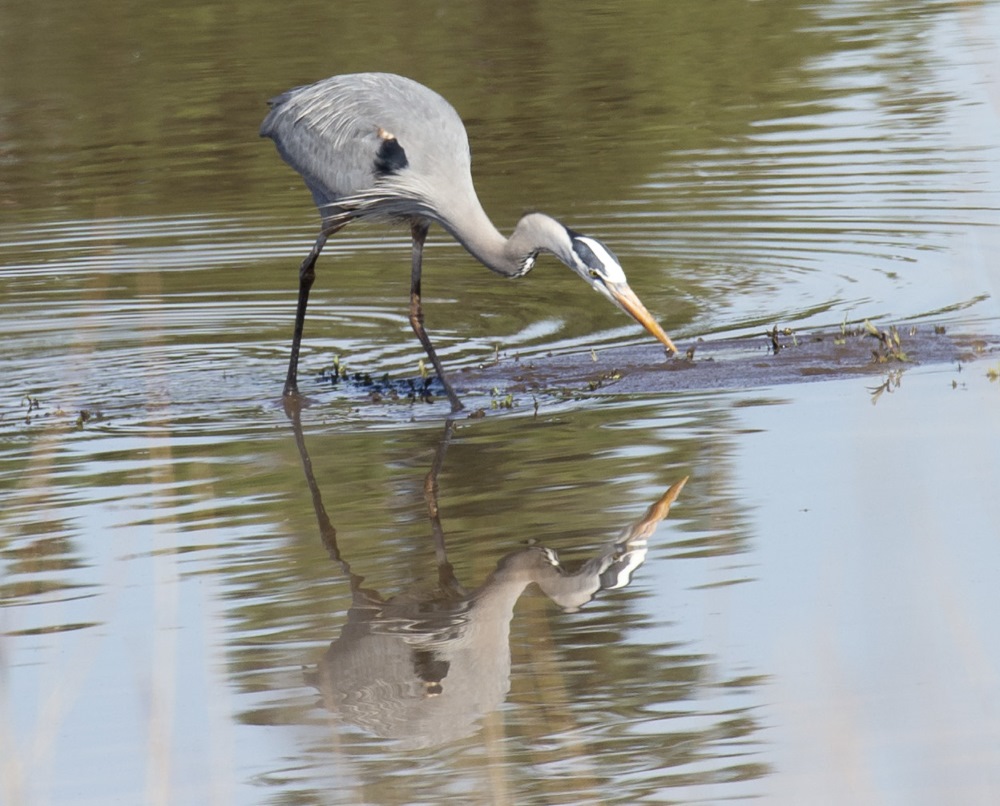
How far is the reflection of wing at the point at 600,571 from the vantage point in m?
5.54

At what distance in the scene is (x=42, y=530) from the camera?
6523mm

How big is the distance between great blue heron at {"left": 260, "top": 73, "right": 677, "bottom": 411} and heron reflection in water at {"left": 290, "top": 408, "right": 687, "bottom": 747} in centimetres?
188

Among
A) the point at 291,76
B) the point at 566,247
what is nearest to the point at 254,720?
the point at 566,247

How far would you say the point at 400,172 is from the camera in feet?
26.7

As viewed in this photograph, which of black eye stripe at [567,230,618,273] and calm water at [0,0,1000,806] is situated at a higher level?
black eye stripe at [567,230,618,273]

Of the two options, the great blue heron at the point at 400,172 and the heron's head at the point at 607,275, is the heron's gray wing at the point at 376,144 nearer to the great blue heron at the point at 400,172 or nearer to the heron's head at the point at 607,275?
the great blue heron at the point at 400,172

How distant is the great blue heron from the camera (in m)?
7.91

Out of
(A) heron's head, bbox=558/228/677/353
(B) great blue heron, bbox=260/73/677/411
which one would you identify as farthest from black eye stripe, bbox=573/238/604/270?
(B) great blue heron, bbox=260/73/677/411

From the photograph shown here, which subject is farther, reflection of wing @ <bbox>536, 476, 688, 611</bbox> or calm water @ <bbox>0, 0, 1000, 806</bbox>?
reflection of wing @ <bbox>536, 476, 688, 611</bbox>

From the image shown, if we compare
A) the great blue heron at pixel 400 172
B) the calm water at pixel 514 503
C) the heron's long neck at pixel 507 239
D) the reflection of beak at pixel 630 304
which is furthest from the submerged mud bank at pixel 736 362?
the reflection of beak at pixel 630 304

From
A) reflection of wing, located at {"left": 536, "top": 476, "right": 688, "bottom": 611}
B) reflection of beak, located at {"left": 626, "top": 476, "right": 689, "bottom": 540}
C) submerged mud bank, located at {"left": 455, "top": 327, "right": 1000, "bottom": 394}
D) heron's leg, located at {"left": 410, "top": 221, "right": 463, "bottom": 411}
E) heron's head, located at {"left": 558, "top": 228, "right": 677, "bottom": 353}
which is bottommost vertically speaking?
submerged mud bank, located at {"left": 455, "top": 327, "right": 1000, "bottom": 394}

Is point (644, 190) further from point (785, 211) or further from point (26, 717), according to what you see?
point (26, 717)

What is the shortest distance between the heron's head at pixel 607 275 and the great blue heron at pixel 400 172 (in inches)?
7.3

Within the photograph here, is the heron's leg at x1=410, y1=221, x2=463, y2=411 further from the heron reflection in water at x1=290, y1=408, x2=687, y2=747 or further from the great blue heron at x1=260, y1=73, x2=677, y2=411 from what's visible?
the heron reflection in water at x1=290, y1=408, x2=687, y2=747
